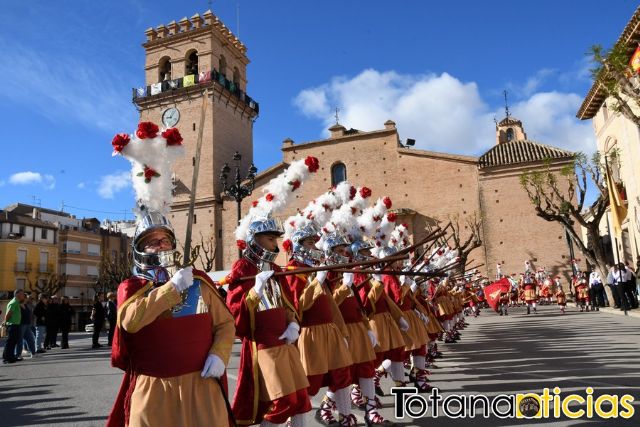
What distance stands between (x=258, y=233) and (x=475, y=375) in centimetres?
540

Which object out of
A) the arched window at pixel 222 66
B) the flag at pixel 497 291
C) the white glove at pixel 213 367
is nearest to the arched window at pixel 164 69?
the arched window at pixel 222 66

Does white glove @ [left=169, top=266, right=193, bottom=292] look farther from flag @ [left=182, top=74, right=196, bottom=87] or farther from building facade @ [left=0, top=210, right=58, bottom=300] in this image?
building facade @ [left=0, top=210, right=58, bottom=300]

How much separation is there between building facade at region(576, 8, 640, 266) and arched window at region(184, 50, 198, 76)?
2943 cm

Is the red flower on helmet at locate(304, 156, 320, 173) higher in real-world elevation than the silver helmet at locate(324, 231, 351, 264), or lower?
higher

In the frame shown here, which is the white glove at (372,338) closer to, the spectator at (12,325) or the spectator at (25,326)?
the spectator at (12,325)

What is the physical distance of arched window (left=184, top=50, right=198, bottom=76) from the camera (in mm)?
41375

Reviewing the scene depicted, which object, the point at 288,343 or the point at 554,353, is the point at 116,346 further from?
the point at 554,353

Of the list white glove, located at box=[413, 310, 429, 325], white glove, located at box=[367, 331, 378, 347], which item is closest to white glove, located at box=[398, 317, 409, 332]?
white glove, located at box=[367, 331, 378, 347]

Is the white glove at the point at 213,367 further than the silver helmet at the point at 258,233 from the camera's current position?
No

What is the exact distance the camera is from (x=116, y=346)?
322 centimetres

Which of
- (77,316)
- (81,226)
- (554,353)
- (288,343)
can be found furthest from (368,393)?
(81,226)

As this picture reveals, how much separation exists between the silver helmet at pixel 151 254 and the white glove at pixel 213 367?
641mm

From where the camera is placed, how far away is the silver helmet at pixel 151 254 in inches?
133

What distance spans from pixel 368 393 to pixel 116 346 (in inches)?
124
